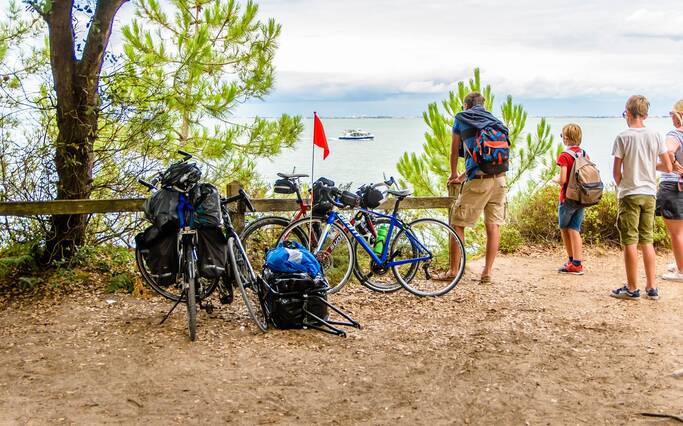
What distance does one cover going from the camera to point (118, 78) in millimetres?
6805

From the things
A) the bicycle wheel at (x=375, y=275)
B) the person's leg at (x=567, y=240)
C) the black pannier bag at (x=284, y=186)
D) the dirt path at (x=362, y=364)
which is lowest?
the dirt path at (x=362, y=364)

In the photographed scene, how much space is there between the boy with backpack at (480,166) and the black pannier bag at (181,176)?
268 cm

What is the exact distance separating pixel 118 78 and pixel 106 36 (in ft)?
1.37

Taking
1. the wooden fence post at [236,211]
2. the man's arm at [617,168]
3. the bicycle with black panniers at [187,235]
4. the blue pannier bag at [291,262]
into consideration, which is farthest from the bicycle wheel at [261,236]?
the man's arm at [617,168]

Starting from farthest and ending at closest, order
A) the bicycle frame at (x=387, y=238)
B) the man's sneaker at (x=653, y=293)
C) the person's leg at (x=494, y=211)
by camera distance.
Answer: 1. the person's leg at (x=494, y=211)
2. the man's sneaker at (x=653, y=293)
3. the bicycle frame at (x=387, y=238)

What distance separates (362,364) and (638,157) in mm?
3376

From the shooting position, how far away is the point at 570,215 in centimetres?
755

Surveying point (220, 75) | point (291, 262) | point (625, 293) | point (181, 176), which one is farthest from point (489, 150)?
point (220, 75)

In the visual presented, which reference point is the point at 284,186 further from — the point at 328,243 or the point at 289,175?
the point at 328,243

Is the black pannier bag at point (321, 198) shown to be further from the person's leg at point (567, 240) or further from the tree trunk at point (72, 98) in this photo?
the person's leg at point (567, 240)

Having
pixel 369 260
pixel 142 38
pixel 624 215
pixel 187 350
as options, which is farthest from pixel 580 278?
pixel 142 38

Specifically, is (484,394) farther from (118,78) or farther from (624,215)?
(118,78)

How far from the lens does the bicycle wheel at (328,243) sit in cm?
645

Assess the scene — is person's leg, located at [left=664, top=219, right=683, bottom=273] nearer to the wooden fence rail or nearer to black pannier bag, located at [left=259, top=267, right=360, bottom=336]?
black pannier bag, located at [left=259, top=267, right=360, bottom=336]
